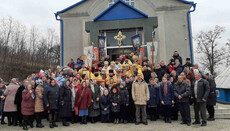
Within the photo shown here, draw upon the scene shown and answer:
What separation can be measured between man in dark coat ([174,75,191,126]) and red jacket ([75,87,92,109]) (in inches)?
148

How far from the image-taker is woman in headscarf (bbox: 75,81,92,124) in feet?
27.4

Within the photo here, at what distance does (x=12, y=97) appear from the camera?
27.7ft

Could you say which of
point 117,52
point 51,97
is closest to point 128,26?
point 117,52

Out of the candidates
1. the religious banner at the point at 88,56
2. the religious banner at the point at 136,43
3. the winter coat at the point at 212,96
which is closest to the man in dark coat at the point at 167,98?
the winter coat at the point at 212,96

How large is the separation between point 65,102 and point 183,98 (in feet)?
16.3

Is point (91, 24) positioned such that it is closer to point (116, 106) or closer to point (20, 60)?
point (116, 106)

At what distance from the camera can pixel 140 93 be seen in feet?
26.6

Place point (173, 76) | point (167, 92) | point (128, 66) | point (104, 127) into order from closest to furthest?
point (104, 127) → point (167, 92) → point (173, 76) → point (128, 66)

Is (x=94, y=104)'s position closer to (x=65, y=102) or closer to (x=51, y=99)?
(x=65, y=102)

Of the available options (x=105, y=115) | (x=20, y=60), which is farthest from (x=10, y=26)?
(x=105, y=115)

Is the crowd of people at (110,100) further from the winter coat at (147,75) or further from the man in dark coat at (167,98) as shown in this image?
the winter coat at (147,75)

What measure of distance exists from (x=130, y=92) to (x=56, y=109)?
128 inches

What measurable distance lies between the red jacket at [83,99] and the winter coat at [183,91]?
12.3 feet

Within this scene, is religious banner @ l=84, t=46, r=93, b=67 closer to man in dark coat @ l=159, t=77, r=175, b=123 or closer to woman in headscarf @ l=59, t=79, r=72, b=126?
woman in headscarf @ l=59, t=79, r=72, b=126
